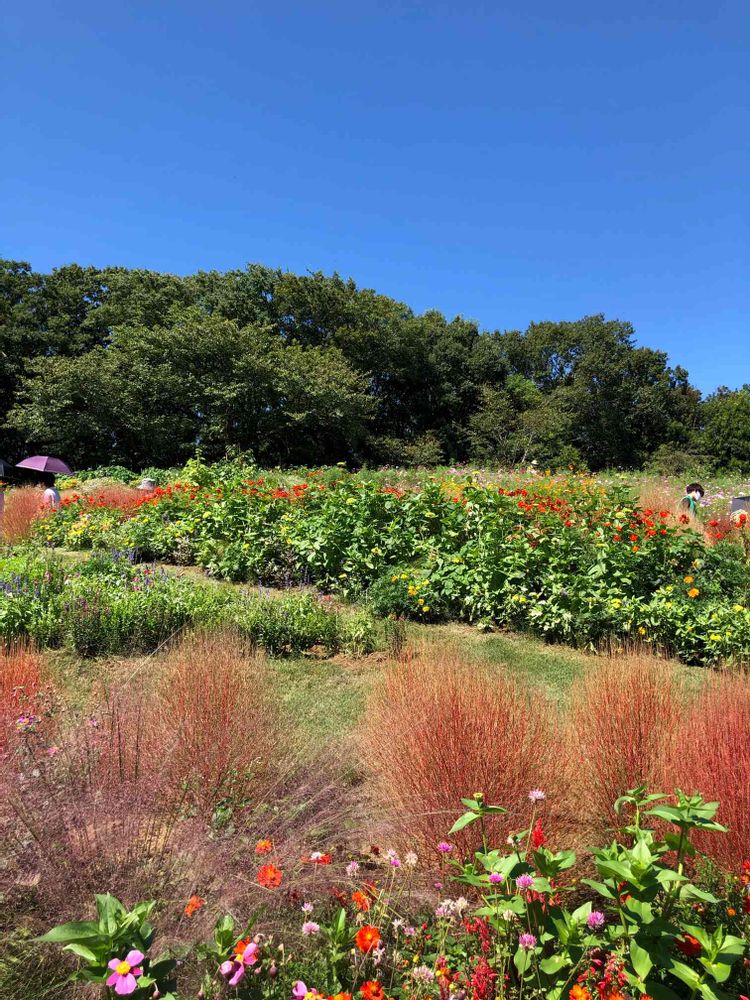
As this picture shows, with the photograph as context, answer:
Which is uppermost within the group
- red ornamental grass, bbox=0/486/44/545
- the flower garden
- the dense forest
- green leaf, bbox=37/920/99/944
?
the dense forest

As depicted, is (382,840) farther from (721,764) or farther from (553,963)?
(721,764)

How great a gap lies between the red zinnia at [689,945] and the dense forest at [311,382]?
2168cm

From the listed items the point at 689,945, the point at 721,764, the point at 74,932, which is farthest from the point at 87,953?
the point at 721,764

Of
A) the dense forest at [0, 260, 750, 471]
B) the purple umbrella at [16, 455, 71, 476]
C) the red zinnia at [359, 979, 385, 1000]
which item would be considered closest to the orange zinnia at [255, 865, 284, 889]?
the red zinnia at [359, 979, 385, 1000]

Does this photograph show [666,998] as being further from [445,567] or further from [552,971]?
[445,567]

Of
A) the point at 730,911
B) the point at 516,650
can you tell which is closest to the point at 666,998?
the point at 730,911

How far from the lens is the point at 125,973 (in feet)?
3.33

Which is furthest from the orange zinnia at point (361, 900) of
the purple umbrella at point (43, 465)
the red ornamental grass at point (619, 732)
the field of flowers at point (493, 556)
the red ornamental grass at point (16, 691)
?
the purple umbrella at point (43, 465)

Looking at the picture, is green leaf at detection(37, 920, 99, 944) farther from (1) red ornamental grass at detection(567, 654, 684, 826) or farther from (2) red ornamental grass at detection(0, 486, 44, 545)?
(2) red ornamental grass at detection(0, 486, 44, 545)

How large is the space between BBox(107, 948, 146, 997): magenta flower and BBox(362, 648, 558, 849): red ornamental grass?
99 centimetres

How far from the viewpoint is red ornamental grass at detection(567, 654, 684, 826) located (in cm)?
211

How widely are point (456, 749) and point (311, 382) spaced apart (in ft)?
70.1

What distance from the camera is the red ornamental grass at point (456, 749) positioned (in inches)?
77.0

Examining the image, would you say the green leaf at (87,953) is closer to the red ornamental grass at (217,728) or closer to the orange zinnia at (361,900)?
the orange zinnia at (361,900)
